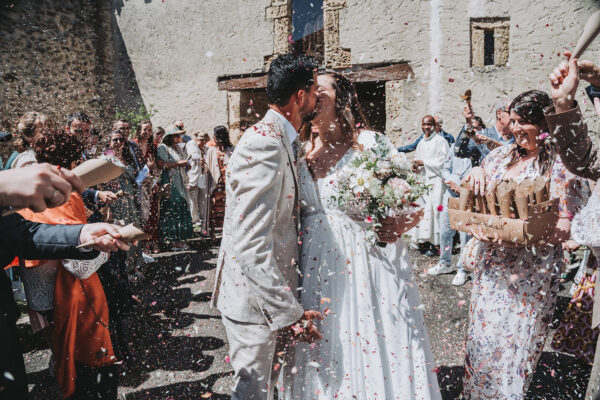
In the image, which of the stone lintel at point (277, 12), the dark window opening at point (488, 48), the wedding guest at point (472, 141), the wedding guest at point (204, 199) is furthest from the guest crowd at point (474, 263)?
the stone lintel at point (277, 12)

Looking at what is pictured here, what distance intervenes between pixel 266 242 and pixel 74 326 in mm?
1537

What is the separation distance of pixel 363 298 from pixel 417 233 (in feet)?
16.4

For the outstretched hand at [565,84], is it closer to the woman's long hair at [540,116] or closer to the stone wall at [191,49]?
the woman's long hair at [540,116]

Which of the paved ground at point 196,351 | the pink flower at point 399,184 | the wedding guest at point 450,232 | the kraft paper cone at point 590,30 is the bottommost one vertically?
the paved ground at point 196,351

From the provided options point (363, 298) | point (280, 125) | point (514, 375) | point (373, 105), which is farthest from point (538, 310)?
point (373, 105)

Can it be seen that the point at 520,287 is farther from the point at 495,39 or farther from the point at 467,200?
the point at 495,39

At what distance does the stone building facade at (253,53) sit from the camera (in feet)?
27.6

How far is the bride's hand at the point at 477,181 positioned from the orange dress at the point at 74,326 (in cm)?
240

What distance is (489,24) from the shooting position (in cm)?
851

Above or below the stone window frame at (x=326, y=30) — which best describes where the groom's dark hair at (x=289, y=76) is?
below

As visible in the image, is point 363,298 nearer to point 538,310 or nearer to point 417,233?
point 538,310

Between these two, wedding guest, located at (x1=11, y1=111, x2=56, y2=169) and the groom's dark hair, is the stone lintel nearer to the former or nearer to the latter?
wedding guest, located at (x1=11, y1=111, x2=56, y2=169)

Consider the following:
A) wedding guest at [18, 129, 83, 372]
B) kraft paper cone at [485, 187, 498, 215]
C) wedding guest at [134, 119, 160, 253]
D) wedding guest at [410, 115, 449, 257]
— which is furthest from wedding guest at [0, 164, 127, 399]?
wedding guest at [410, 115, 449, 257]

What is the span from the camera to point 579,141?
6.54 ft
